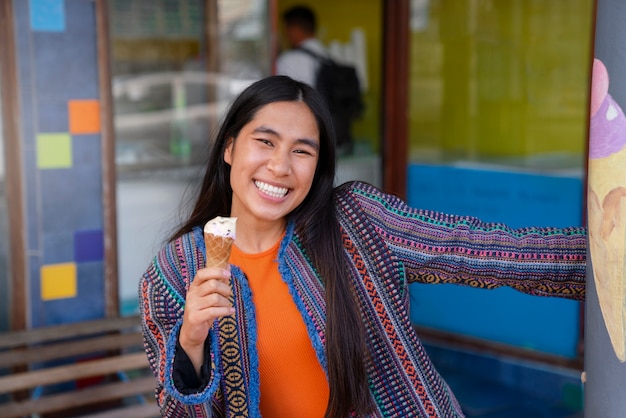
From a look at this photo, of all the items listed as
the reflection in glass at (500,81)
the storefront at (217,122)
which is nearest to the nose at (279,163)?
the storefront at (217,122)

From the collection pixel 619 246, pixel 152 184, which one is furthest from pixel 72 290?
pixel 619 246

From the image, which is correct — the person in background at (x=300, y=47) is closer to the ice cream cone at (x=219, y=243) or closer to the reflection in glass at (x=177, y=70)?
the reflection in glass at (x=177, y=70)

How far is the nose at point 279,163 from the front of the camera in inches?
84.0

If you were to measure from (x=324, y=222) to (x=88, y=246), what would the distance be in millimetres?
2362

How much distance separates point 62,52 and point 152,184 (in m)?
1.01

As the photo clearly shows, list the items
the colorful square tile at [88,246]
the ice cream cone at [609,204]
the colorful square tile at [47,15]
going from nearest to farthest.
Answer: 1. the ice cream cone at [609,204]
2. the colorful square tile at [47,15]
3. the colorful square tile at [88,246]

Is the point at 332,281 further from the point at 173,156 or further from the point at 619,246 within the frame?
the point at 173,156

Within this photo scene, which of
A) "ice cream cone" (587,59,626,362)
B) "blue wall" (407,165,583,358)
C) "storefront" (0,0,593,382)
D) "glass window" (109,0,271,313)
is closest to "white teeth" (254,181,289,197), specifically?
"ice cream cone" (587,59,626,362)

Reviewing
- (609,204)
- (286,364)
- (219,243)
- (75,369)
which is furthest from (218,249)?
(75,369)

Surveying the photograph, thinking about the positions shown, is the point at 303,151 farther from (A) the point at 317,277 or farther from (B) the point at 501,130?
(B) the point at 501,130

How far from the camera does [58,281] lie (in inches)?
166

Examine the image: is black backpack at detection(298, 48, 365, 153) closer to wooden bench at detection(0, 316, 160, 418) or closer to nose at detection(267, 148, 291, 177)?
wooden bench at detection(0, 316, 160, 418)

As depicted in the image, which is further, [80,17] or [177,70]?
[177,70]

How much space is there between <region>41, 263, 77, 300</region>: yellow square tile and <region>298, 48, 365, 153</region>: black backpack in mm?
2461
